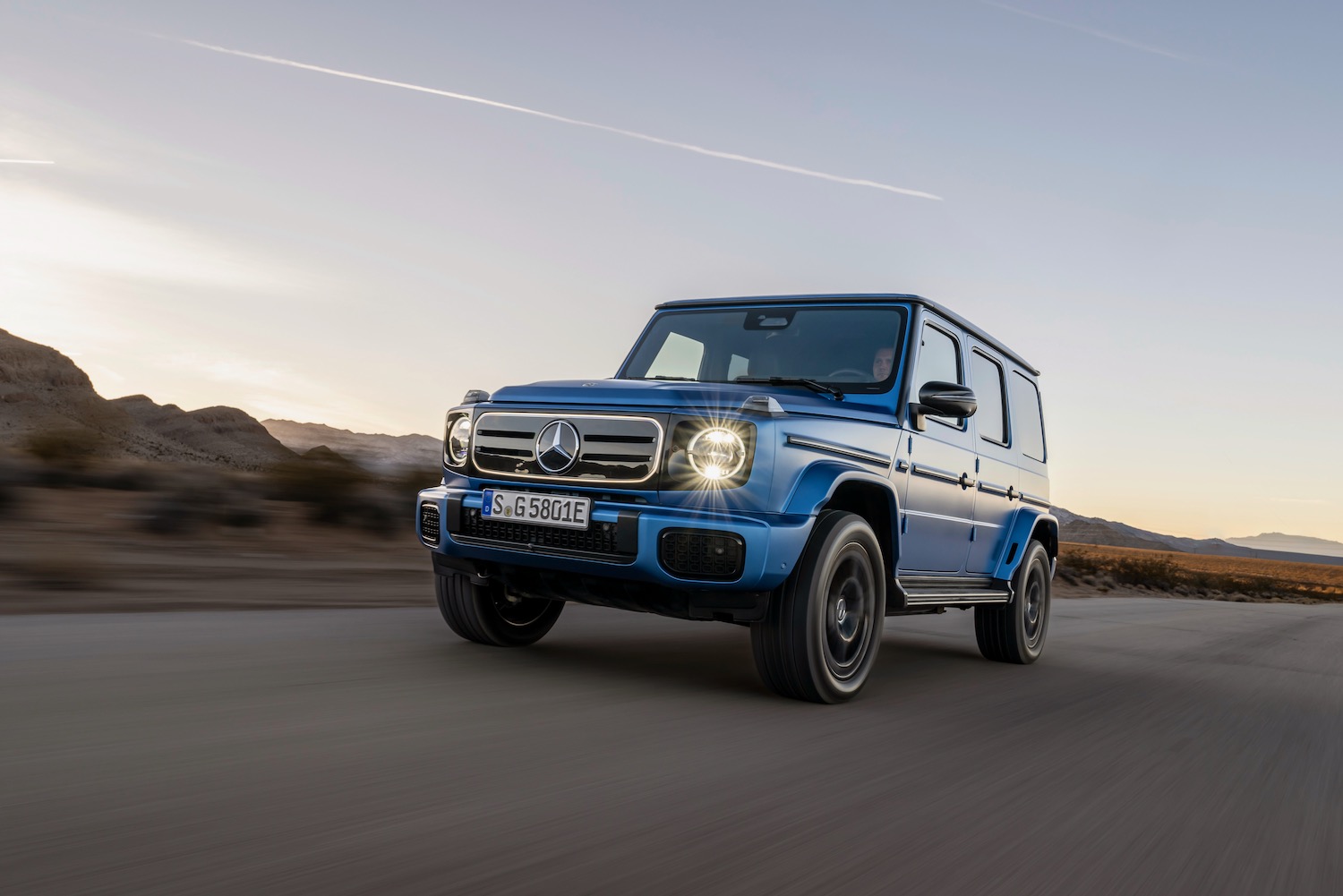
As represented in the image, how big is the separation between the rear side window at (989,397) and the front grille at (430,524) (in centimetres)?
331

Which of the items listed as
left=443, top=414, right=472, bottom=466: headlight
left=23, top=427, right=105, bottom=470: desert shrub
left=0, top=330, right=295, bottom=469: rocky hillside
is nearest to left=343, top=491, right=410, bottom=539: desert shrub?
left=23, top=427, right=105, bottom=470: desert shrub

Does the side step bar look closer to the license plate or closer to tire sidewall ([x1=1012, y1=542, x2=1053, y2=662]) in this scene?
tire sidewall ([x1=1012, y1=542, x2=1053, y2=662])

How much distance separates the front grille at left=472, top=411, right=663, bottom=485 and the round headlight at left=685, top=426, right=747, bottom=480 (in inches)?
6.1

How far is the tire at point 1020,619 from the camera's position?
7.38 m

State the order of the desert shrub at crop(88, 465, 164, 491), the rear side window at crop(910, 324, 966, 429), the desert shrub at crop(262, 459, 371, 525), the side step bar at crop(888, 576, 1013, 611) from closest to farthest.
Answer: the side step bar at crop(888, 576, 1013, 611) < the rear side window at crop(910, 324, 966, 429) < the desert shrub at crop(88, 465, 164, 491) < the desert shrub at crop(262, 459, 371, 525)

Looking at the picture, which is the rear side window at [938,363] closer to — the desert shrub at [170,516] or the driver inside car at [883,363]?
the driver inside car at [883,363]

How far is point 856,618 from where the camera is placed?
507 centimetres

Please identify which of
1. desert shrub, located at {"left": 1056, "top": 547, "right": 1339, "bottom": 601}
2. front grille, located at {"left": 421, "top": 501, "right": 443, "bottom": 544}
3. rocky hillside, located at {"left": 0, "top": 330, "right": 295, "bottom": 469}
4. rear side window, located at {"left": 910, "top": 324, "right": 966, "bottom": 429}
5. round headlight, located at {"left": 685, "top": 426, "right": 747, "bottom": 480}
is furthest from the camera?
rocky hillside, located at {"left": 0, "top": 330, "right": 295, "bottom": 469}

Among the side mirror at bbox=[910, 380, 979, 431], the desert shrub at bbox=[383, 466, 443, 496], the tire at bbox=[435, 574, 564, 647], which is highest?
the side mirror at bbox=[910, 380, 979, 431]

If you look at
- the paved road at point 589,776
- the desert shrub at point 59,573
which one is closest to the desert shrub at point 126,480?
the desert shrub at point 59,573

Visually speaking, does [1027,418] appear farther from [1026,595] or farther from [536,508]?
[536,508]

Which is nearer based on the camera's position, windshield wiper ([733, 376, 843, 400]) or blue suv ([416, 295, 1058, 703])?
blue suv ([416, 295, 1058, 703])

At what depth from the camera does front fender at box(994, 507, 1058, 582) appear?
715 cm

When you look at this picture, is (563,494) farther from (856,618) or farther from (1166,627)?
(1166,627)
